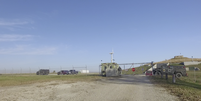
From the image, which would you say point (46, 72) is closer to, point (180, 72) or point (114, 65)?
point (114, 65)

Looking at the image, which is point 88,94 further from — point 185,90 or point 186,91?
point 185,90

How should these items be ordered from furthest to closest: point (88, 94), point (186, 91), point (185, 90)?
point (185, 90) < point (186, 91) < point (88, 94)

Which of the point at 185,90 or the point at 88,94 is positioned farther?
the point at 185,90

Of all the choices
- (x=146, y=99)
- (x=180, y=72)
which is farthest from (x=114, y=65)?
(x=146, y=99)

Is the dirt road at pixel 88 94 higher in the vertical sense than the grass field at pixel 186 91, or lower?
higher

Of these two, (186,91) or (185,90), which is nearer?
(186,91)

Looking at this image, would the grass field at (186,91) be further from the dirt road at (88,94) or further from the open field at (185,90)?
the dirt road at (88,94)

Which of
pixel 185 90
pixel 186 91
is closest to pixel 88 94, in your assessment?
pixel 186 91

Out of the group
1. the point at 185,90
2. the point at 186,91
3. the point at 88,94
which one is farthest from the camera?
the point at 185,90

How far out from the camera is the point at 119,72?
30.8 m

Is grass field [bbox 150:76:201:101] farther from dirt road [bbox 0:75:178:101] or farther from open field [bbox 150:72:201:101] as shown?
dirt road [bbox 0:75:178:101]

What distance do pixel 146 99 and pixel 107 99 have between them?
7.06 feet

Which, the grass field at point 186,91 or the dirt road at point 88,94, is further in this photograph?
the dirt road at point 88,94

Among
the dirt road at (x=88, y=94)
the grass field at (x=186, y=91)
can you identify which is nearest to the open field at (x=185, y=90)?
the grass field at (x=186, y=91)
